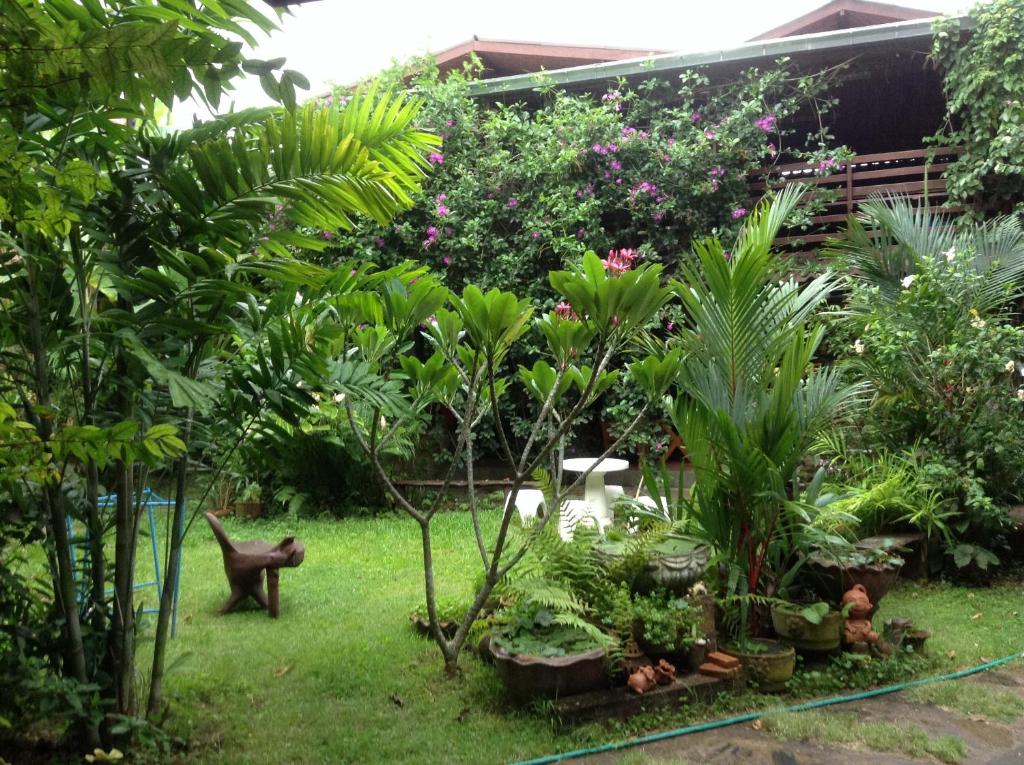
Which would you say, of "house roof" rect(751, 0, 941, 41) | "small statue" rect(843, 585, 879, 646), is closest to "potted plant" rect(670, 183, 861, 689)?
"small statue" rect(843, 585, 879, 646)

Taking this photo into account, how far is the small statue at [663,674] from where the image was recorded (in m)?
3.18

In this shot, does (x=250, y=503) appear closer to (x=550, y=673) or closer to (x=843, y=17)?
(x=550, y=673)

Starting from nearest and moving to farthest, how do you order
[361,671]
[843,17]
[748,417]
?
[361,671] < [748,417] < [843,17]

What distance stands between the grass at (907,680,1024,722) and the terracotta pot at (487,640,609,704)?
133 cm

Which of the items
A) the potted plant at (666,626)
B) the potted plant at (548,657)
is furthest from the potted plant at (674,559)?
the potted plant at (548,657)

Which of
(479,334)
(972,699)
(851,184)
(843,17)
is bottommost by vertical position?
(972,699)

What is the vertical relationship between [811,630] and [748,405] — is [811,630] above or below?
below

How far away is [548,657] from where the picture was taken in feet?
Result: 9.90

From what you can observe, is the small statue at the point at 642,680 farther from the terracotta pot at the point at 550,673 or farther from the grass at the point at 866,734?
the grass at the point at 866,734

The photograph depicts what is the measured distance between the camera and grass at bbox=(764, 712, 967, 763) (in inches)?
111

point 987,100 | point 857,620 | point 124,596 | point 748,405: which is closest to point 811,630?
point 857,620

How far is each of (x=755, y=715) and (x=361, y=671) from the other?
1605 mm

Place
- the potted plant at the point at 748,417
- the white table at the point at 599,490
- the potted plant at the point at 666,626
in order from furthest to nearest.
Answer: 1. the white table at the point at 599,490
2. the potted plant at the point at 748,417
3. the potted plant at the point at 666,626

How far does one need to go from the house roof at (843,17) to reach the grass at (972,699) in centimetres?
698
